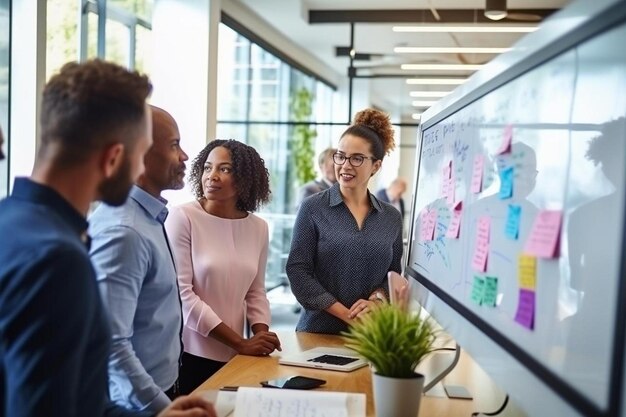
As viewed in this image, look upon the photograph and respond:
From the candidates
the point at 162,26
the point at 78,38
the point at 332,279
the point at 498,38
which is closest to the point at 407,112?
the point at 498,38

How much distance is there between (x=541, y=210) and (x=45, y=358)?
78 cm

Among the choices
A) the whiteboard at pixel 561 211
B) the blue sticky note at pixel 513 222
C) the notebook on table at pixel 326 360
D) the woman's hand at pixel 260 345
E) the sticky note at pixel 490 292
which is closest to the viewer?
the whiteboard at pixel 561 211

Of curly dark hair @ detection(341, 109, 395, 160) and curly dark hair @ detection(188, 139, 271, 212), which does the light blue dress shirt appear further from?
curly dark hair @ detection(341, 109, 395, 160)

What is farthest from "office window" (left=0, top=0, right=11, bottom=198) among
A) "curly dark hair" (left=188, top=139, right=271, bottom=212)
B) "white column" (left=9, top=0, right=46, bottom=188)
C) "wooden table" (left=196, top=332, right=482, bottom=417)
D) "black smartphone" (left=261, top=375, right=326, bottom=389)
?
"black smartphone" (left=261, top=375, right=326, bottom=389)

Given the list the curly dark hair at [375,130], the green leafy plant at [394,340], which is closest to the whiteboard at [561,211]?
the green leafy plant at [394,340]

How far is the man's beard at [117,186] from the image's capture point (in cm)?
122

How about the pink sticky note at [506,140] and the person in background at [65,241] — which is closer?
the person in background at [65,241]

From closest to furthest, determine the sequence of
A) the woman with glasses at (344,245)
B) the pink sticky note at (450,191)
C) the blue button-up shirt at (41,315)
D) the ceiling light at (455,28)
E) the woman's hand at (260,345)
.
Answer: the blue button-up shirt at (41,315) → the pink sticky note at (450,191) → the woman's hand at (260,345) → the woman with glasses at (344,245) → the ceiling light at (455,28)

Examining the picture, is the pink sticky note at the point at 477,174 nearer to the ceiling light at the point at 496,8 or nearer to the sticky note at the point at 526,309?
the sticky note at the point at 526,309

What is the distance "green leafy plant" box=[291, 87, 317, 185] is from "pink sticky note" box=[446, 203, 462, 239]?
740 cm

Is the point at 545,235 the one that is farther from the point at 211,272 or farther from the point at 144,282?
the point at 211,272

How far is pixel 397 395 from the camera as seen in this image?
1.57 metres

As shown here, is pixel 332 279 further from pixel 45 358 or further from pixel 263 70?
pixel 263 70

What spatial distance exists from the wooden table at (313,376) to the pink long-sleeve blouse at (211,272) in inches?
7.7
